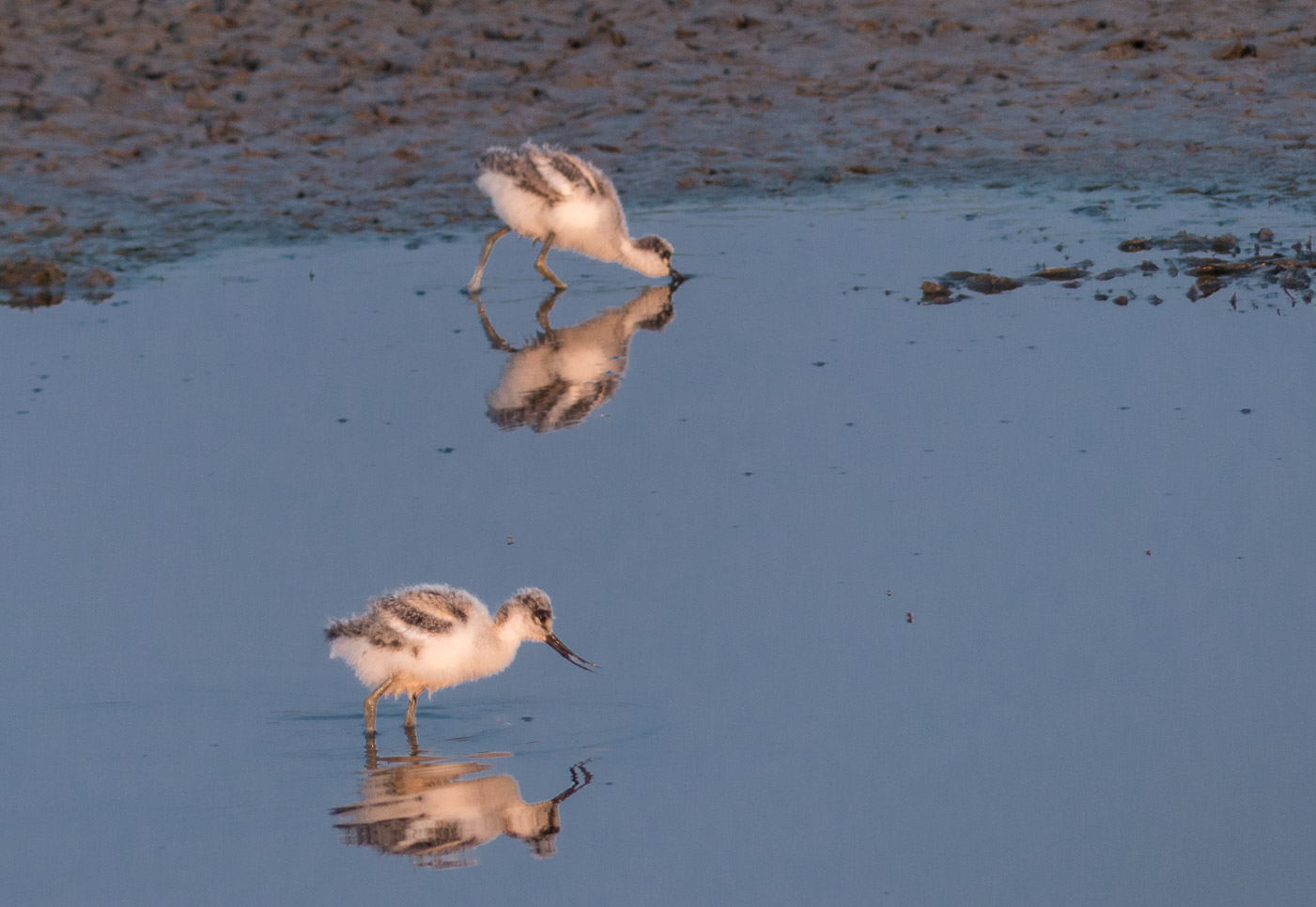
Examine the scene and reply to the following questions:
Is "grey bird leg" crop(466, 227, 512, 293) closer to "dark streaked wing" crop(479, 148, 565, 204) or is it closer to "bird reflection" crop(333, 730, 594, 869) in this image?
"dark streaked wing" crop(479, 148, 565, 204)

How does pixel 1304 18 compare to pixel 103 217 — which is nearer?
pixel 103 217

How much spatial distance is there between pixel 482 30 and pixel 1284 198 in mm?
8220

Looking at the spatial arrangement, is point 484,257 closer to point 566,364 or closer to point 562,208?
point 562,208

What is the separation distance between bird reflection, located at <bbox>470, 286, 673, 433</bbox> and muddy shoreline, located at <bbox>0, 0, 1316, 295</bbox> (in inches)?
101

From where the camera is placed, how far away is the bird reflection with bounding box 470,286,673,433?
947 centimetres

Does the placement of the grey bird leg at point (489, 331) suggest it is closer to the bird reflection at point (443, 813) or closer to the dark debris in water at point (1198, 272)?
the dark debris in water at point (1198, 272)

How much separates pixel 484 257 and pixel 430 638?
241 inches

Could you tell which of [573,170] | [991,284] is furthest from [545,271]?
[991,284]

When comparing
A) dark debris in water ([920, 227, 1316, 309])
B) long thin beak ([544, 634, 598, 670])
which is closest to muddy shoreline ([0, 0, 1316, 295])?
dark debris in water ([920, 227, 1316, 309])

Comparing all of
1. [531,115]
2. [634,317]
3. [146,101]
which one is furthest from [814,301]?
[146,101]

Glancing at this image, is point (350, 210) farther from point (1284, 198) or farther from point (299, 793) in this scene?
point (299, 793)

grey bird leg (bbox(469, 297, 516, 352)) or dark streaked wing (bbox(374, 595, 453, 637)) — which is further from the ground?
dark streaked wing (bbox(374, 595, 453, 637))

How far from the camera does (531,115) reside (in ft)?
52.1

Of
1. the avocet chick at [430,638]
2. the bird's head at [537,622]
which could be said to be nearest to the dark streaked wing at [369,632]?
the avocet chick at [430,638]
